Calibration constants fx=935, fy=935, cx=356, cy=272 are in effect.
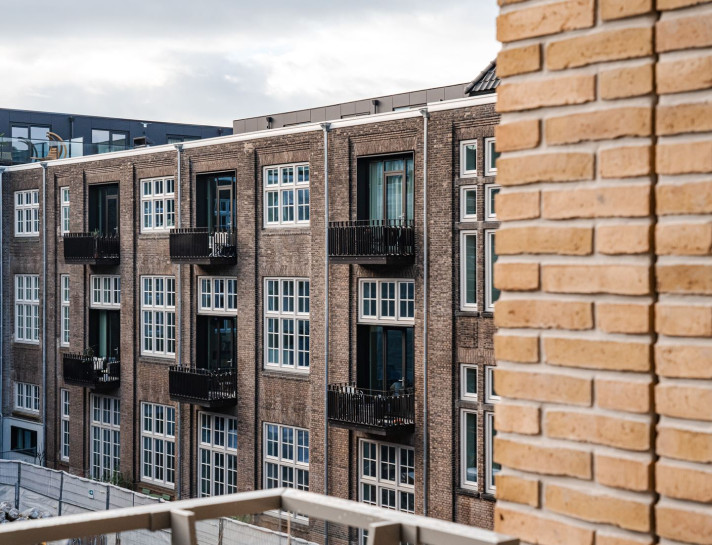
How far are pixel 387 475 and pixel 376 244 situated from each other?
647 centimetres

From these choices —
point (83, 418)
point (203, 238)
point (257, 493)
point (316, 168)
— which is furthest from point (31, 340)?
point (257, 493)

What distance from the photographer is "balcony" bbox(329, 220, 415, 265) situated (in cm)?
2486

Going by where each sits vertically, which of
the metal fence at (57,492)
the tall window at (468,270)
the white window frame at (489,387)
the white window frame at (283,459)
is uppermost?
the tall window at (468,270)

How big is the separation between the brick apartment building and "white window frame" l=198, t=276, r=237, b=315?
68 mm

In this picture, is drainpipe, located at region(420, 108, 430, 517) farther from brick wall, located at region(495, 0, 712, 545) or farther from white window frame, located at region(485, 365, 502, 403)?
brick wall, located at region(495, 0, 712, 545)

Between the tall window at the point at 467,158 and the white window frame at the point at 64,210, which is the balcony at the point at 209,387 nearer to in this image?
the white window frame at the point at 64,210

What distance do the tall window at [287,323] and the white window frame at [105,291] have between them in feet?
28.7

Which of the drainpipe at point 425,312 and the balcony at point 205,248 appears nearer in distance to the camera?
the drainpipe at point 425,312

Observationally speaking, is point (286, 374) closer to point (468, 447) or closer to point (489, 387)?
point (468, 447)

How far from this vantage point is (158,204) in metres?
33.6

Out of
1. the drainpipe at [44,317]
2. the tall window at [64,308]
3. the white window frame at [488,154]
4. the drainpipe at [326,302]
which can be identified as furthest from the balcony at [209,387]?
the white window frame at [488,154]

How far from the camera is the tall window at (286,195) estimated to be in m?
28.2

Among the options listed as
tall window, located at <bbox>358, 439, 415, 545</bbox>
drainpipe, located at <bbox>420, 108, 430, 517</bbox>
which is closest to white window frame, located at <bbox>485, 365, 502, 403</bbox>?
drainpipe, located at <bbox>420, 108, 430, 517</bbox>

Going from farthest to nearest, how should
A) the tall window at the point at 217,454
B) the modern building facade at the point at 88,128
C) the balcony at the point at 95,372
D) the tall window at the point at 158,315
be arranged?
the modern building facade at the point at 88,128, the balcony at the point at 95,372, the tall window at the point at 158,315, the tall window at the point at 217,454
